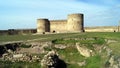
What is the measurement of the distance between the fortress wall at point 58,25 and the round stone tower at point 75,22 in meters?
2.64

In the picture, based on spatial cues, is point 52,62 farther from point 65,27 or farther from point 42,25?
point 42,25

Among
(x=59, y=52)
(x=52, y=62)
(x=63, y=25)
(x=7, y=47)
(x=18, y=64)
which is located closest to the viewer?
(x=52, y=62)

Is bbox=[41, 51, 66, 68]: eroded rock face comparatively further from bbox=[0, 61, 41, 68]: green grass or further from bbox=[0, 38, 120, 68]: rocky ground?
bbox=[0, 61, 41, 68]: green grass

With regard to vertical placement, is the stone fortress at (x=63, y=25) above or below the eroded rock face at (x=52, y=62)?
above

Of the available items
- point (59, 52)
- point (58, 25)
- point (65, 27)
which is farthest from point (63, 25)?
point (59, 52)

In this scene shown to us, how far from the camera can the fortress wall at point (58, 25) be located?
171ft

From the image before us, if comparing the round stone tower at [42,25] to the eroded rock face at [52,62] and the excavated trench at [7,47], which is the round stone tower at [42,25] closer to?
the excavated trench at [7,47]

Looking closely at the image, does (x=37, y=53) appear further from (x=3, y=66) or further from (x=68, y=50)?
(x=3, y=66)

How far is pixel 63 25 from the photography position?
5225cm

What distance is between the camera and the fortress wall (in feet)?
171

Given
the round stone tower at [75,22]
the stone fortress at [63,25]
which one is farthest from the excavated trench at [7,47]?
the stone fortress at [63,25]

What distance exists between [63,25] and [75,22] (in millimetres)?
3979

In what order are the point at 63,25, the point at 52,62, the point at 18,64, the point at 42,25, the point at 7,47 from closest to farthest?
the point at 52,62 < the point at 18,64 < the point at 7,47 < the point at 63,25 < the point at 42,25

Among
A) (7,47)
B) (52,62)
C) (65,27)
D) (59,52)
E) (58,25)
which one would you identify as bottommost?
(52,62)
